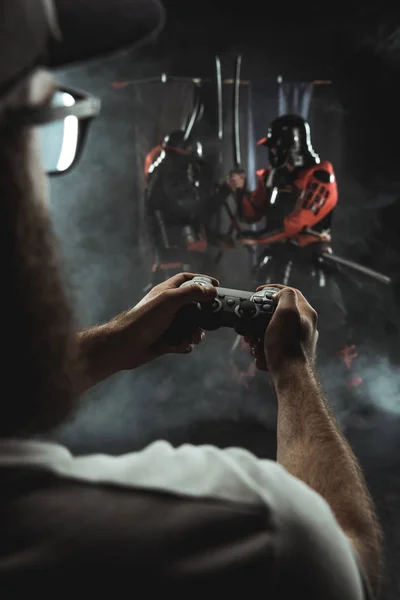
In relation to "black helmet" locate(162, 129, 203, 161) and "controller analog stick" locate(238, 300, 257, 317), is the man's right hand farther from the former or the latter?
"black helmet" locate(162, 129, 203, 161)

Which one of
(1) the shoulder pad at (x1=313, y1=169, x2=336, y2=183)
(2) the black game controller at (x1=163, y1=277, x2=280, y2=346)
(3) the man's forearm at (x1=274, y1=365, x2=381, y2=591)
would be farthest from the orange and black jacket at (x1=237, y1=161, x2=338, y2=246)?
(3) the man's forearm at (x1=274, y1=365, x2=381, y2=591)

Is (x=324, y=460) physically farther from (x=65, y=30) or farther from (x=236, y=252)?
(x=236, y=252)

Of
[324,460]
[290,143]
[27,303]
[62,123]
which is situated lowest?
[324,460]

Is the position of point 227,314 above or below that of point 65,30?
below

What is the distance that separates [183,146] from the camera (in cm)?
235

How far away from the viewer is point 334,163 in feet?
7.92

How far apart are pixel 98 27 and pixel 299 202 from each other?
1918 millimetres

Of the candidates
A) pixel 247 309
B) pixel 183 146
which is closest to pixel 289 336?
pixel 247 309

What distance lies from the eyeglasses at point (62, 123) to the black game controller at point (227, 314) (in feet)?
0.99

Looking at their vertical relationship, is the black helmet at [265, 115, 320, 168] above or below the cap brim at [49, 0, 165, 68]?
above

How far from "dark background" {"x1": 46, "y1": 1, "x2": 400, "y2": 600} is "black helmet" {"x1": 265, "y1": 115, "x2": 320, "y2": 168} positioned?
11cm

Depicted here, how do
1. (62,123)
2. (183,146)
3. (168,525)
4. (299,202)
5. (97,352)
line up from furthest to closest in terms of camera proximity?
(183,146) < (299,202) < (97,352) < (62,123) < (168,525)

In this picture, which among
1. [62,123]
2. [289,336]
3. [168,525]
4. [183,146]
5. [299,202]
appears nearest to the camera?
[168,525]

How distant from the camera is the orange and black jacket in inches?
88.0
